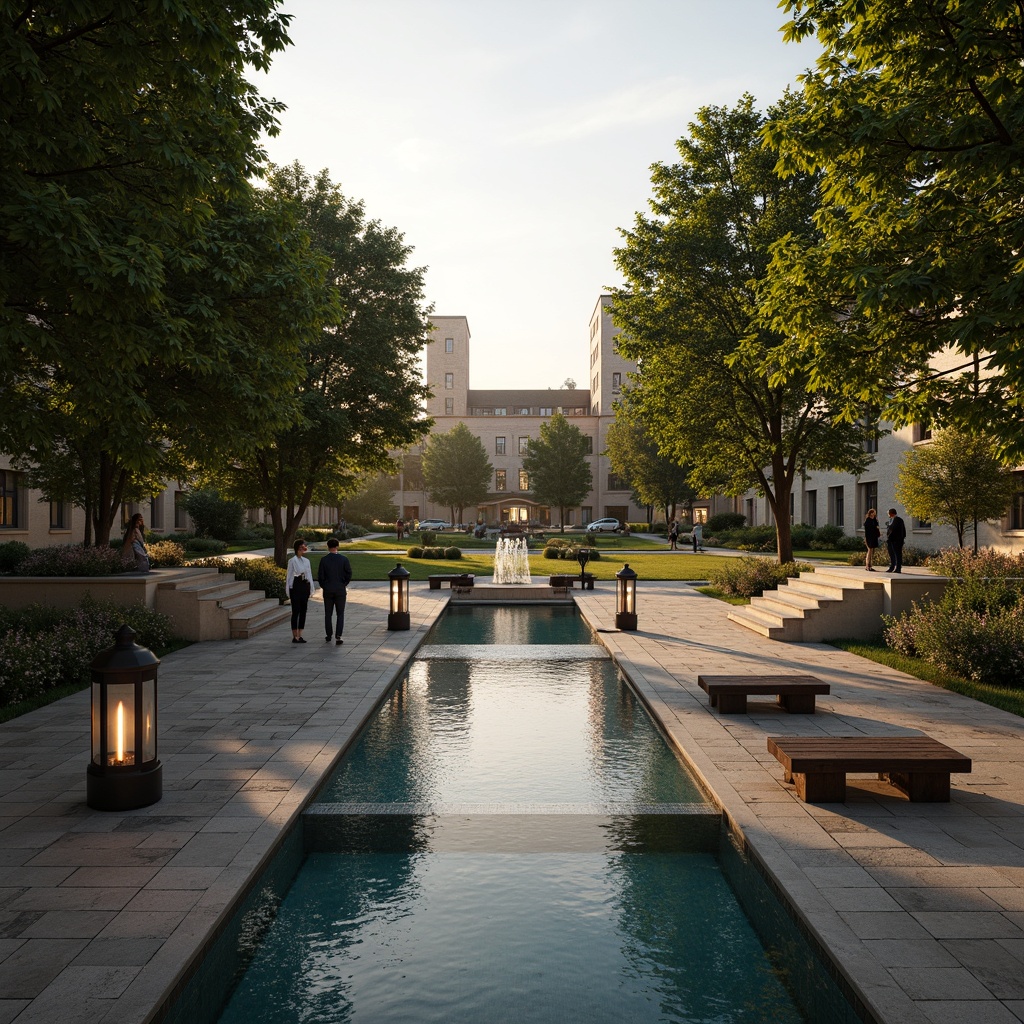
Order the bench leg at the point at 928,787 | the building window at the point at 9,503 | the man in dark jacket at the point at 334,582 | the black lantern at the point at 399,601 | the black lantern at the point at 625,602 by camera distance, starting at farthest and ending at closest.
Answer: the building window at the point at 9,503 < the black lantern at the point at 399,601 < the black lantern at the point at 625,602 < the man in dark jacket at the point at 334,582 < the bench leg at the point at 928,787

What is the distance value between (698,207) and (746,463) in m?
7.99

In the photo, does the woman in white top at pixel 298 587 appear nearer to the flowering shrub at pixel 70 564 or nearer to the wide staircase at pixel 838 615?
the flowering shrub at pixel 70 564

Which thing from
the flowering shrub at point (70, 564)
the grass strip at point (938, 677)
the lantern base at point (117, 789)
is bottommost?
the grass strip at point (938, 677)

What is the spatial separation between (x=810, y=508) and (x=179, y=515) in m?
38.9

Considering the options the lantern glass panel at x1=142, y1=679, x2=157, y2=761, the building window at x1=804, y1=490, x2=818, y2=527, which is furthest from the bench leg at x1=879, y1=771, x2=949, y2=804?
the building window at x1=804, y1=490, x2=818, y2=527

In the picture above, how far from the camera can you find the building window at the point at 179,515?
48125 millimetres

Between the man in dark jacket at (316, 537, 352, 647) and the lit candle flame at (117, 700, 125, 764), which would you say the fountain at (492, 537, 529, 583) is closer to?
the man in dark jacket at (316, 537, 352, 647)

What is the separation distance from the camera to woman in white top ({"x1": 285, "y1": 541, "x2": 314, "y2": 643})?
14750 mm

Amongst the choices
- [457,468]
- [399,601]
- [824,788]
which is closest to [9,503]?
[399,601]

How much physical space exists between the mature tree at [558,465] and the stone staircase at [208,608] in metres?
61.4

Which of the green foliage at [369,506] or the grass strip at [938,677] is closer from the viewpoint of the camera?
the grass strip at [938,677]

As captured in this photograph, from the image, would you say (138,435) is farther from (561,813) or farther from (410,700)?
(561,813)

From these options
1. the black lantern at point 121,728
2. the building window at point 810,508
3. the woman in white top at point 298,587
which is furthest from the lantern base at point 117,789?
the building window at point 810,508

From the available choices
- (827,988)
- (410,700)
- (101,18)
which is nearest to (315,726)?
(410,700)
